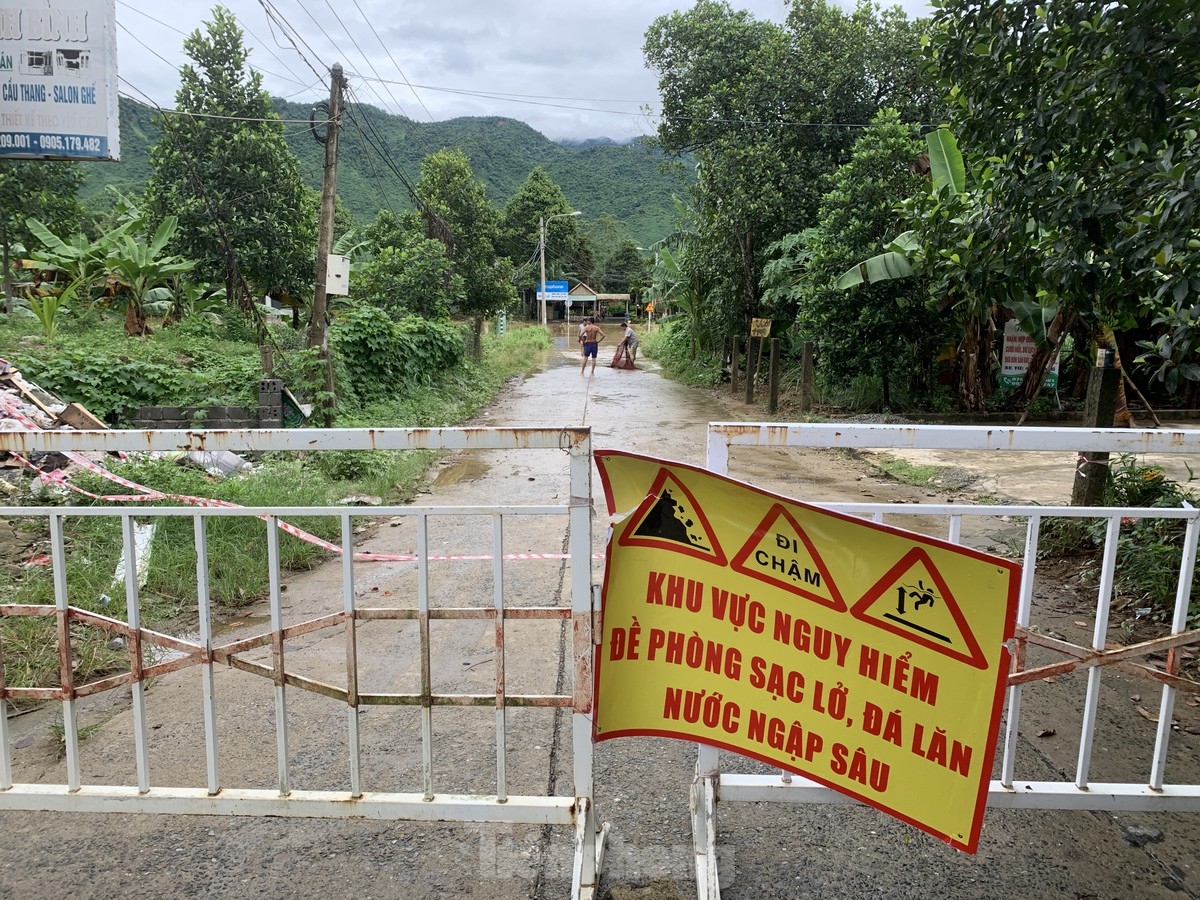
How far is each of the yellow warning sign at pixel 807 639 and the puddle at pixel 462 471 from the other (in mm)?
6779

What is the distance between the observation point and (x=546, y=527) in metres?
6.55

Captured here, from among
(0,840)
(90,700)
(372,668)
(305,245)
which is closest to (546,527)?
(372,668)

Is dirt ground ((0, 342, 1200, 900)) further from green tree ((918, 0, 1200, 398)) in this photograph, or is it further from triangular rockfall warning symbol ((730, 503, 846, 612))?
green tree ((918, 0, 1200, 398))

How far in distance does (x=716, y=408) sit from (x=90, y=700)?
1360cm

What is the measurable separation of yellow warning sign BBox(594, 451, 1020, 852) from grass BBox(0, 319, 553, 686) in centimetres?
101

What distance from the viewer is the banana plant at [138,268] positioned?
14180 millimetres

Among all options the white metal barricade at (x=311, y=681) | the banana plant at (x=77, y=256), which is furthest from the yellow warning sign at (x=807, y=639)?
the banana plant at (x=77, y=256)

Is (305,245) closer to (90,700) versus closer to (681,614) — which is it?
(90,700)

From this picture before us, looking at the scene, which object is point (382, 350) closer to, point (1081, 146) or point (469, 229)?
point (1081, 146)

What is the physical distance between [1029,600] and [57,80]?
6.74 m

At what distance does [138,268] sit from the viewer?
14.1 meters

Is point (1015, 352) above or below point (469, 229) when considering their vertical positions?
below

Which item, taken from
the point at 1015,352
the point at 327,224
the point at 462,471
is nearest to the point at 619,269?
the point at 1015,352

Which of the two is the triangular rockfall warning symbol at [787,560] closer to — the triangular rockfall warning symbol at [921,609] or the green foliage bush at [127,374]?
the triangular rockfall warning symbol at [921,609]
